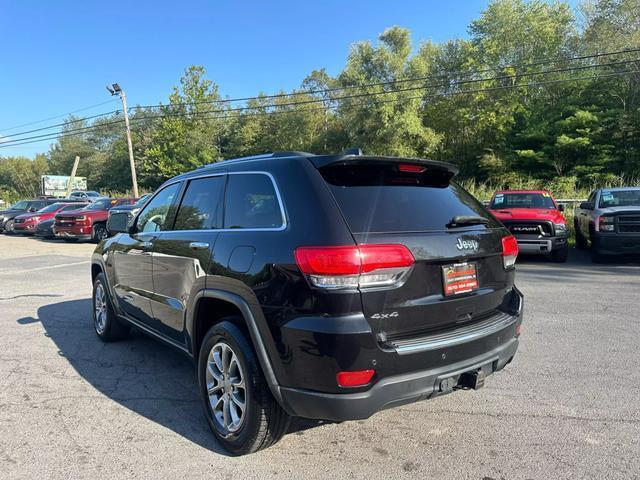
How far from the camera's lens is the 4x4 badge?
272cm

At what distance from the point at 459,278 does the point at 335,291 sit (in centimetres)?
85

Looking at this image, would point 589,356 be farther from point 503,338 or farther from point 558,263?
point 558,263

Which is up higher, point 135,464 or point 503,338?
point 503,338

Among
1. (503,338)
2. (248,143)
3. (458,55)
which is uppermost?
(458,55)

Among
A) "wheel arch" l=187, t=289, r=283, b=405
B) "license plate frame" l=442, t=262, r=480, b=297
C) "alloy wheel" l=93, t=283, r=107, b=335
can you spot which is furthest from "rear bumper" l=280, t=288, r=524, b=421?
"alloy wheel" l=93, t=283, r=107, b=335

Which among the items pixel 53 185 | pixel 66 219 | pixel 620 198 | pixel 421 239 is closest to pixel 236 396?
pixel 421 239

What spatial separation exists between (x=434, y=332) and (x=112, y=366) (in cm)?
331

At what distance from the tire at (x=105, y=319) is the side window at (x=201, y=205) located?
1858mm

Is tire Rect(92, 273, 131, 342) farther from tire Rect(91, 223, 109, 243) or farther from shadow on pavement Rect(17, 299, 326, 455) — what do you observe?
tire Rect(91, 223, 109, 243)

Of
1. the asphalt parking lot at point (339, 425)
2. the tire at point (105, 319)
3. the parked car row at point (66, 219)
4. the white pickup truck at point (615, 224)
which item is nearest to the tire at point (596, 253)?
the white pickup truck at point (615, 224)

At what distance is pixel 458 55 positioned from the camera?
133 feet

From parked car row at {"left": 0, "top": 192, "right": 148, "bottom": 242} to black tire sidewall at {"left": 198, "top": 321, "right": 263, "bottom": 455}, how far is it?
1470 cm

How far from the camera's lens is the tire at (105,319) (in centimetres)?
500

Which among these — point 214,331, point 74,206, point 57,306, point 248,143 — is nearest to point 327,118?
point 248,143
